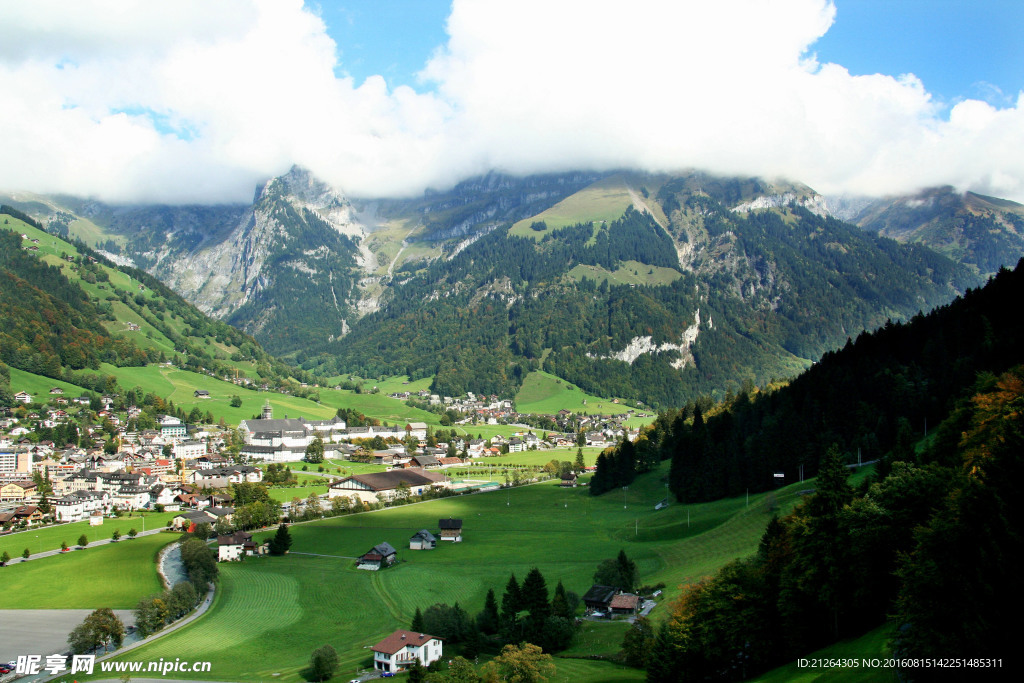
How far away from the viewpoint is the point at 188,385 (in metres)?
157

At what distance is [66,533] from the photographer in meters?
67.8

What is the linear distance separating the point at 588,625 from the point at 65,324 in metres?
145

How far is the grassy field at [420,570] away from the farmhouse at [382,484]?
1040cm

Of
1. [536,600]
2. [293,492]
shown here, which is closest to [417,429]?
[293,492]

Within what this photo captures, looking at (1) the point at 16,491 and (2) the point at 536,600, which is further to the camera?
(1) the point at 16,491

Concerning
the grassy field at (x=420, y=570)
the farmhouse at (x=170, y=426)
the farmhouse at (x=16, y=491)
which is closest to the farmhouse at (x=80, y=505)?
the farmhouse at (x=16, y=491)

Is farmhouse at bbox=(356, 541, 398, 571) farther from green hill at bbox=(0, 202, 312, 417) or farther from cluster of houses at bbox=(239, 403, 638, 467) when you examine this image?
green hill at bbox=(0, 202, 312, 417)

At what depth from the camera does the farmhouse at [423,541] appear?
6038 cm

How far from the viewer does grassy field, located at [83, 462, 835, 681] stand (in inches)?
1475

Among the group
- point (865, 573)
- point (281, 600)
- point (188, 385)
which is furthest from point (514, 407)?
point (865, 573)

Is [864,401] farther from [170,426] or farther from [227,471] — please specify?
[170,426]

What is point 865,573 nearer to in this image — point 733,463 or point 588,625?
point 588,625

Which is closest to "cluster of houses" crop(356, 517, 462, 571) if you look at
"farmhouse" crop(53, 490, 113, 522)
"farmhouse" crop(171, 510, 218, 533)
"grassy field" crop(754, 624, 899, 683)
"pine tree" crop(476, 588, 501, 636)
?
"pine tree" crop(476, 588, 501, 636)

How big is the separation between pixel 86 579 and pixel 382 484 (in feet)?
128
